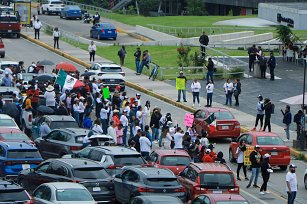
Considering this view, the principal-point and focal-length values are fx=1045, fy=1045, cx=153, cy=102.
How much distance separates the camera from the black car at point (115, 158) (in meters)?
29.4

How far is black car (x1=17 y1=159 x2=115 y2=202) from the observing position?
90.0ft

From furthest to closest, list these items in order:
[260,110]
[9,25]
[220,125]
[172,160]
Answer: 1. [9,25]
2. [260,110]
3. [220,125]
4. [172,160]

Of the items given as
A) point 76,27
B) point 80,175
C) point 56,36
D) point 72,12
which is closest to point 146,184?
point 80,175

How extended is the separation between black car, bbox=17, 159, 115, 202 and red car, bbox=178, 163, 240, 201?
7.13 feet

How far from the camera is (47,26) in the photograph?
78.2 m

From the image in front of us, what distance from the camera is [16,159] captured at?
30.3m

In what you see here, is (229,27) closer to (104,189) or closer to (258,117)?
(258,117)

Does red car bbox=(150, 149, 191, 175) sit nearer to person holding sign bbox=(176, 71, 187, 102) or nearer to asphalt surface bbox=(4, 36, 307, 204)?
asphalt surface bbox=(4, 36, 307, 204)

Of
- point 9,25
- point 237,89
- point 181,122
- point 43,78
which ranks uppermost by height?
point 9,25

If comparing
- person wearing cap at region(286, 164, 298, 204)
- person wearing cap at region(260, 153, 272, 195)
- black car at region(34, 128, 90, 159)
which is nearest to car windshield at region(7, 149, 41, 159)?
black car at region(34, 128, 90, 159)

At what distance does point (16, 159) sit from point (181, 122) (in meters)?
13.7

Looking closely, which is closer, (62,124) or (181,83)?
(62,124)

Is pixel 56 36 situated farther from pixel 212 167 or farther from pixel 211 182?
pixel 211 182

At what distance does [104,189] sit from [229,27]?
49.7 meters
